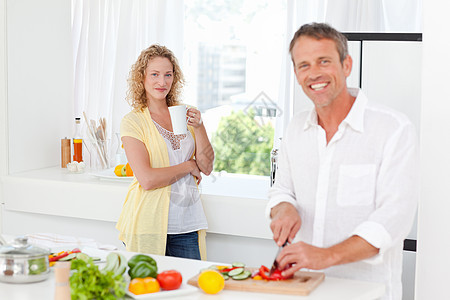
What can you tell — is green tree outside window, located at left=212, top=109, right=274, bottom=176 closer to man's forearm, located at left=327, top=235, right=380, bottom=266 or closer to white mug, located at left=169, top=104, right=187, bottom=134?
white mug, located at left=169, top=104, right=187, bottom=134

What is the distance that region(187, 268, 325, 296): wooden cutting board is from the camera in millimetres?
1662

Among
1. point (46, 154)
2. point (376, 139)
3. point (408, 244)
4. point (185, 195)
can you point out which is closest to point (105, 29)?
point (46, 154)

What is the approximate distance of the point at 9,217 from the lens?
3.63 m

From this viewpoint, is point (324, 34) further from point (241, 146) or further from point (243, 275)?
point (241, 146)

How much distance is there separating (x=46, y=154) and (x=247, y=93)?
135cm

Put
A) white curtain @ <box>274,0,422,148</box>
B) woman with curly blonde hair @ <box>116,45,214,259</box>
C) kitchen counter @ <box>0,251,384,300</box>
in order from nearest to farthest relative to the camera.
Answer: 1. kitchen counter @ <box>0,251,384,300</box>
2. woman with curly blonde hair @ <box>116,45,214,259</box>
3. white curtain @ <box>274,0,422,148</box>

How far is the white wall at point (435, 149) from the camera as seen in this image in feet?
6.53

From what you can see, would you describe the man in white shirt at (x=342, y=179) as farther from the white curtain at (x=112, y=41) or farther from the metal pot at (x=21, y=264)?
the white curtain at (x=112, y=41)

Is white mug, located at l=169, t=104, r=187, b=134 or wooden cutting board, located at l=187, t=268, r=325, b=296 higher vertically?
white mug, located at l=169, t=104, r=187, b=134

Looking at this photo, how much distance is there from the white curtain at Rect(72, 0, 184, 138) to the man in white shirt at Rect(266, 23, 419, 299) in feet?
6.74

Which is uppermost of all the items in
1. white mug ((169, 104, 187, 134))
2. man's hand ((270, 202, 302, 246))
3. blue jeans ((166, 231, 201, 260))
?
white mug ((169, 104, 187, 134))

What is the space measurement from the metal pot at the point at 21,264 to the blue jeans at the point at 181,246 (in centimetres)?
102

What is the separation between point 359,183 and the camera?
189 cm

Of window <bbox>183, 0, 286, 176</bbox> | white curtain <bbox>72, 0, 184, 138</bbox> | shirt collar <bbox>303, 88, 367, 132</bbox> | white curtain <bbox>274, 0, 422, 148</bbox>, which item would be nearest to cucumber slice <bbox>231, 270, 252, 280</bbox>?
shirt collar <bbox>303, 88, 367, 132</bbox>
